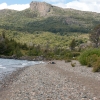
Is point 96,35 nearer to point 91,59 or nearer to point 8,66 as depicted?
point 91,59

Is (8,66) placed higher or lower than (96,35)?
lower

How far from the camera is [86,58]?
41.3 meters

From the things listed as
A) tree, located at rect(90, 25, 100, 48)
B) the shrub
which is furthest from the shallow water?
tree, located at rect(90, 25, 100, 48)

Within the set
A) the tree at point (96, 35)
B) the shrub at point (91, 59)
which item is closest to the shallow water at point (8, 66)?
the shrub at point (91, 59)

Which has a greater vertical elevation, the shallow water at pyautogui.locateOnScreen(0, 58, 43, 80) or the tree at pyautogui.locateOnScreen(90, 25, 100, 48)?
the tree at pyautogui.locateOnScreen(90, 25, 100, 48)

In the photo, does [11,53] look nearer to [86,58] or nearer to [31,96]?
[86,58]

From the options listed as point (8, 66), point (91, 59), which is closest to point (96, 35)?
point (91, 59)

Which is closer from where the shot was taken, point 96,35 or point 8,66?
point 8,66

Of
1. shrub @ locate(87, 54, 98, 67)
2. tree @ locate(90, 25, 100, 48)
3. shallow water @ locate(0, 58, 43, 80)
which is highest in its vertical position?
tree @ locate(90, 25, 100, 48)

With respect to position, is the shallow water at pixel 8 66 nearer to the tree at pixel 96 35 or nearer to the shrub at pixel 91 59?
the shrub at pixel 91 59

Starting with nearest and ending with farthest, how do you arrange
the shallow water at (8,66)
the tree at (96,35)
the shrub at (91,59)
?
the shallow water at (8,66) → the shrub at (91,59) → the tree at (96,35)

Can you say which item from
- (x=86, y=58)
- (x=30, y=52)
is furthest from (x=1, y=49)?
(x=86, y=58)

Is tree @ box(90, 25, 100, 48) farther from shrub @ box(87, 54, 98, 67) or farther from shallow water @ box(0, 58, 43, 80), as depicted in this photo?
shrub @ box(87, 54, 98, 67)

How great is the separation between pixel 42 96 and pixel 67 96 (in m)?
1.65
